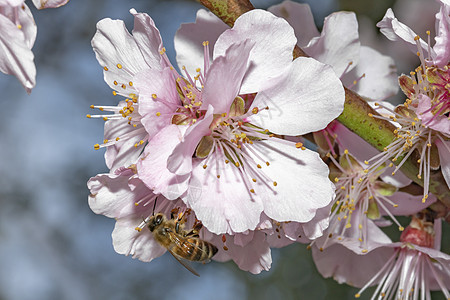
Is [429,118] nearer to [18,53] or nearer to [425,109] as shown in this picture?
[425,109]

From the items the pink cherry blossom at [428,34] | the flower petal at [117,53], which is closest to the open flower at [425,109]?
the pink cherry blossom at [428,34]

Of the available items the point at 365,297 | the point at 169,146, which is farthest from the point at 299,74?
the point at 365,297

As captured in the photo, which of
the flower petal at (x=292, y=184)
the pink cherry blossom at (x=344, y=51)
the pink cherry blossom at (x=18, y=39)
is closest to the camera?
the pink cherry blossom at (x=18, y=39)

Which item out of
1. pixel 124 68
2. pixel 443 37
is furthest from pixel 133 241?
pixel 443 37

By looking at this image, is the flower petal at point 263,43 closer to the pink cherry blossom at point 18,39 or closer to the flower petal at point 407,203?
the pink cherry blossom at point 18,39

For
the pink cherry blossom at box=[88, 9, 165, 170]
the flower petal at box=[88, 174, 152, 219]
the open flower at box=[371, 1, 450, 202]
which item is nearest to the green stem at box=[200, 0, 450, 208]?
the open flower at box=[371, 1, 450, 202]

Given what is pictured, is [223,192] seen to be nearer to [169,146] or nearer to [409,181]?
[169,146]
